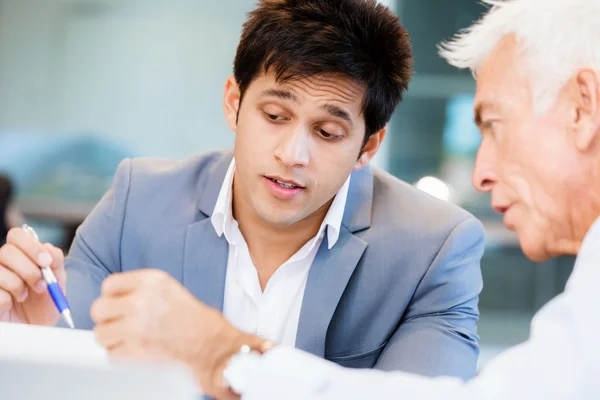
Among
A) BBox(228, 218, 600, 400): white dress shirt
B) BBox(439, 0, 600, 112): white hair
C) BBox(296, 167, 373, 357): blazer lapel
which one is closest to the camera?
BBox(228, 218, 600, 400): white dress shirt

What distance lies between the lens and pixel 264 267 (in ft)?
5.85

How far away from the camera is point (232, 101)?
69.6 inches

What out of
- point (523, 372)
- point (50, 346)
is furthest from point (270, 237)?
point (50, 346)

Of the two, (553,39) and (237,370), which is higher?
(553,39)

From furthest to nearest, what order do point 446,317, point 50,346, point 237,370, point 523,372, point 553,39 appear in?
1. point 446,317
2. point 553,39
3. point 237,370
4. point 523,372
5. point 50,346

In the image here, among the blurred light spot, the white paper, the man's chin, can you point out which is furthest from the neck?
the blurred light spot

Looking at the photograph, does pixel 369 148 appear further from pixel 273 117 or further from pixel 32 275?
pixel 32 275

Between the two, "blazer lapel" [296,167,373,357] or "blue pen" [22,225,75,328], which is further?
"blazer lapel" [296,167,373,357]

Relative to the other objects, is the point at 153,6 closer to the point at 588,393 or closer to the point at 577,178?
the point at 577,178

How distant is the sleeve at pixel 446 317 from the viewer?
157 cm

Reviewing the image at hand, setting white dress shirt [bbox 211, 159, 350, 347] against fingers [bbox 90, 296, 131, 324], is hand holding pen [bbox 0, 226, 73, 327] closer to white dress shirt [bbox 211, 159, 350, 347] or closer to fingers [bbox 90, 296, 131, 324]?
fingers [bbox 90, 296, 131, 324]

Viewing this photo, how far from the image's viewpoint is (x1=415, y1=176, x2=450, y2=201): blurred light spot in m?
4.04

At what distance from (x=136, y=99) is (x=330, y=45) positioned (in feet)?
10.5

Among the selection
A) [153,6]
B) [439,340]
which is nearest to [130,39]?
[153,6]
